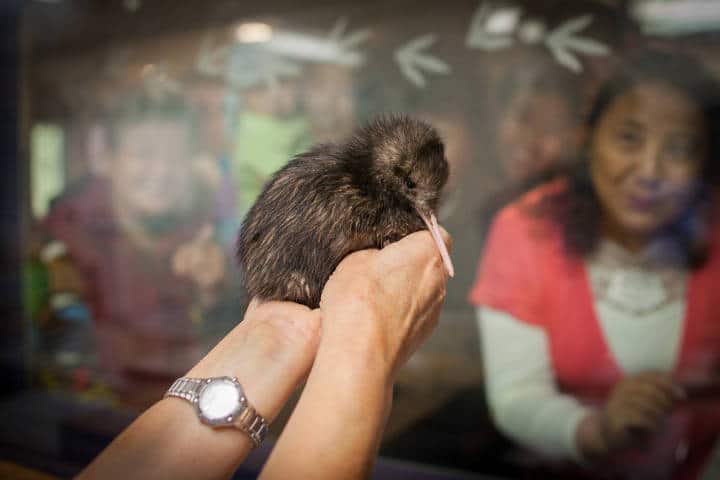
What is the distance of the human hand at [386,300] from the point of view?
2.75ft

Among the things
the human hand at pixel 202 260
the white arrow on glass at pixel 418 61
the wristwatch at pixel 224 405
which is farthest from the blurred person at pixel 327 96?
the wristwatch at pixel 224 405

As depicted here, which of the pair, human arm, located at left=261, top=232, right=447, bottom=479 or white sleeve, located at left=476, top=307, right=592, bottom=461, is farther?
white sleeve, located at left=476, top=307, right=592, bottom=461

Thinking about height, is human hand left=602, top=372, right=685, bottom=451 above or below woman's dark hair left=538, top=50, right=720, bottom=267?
below

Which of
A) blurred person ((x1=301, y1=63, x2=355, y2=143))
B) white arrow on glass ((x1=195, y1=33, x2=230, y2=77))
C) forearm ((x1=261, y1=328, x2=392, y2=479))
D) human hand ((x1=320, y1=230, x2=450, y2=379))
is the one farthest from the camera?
white arrow on glass ((x1=195, y1=33, x2=230, y2=77))

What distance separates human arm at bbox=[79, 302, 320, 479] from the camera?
77cm

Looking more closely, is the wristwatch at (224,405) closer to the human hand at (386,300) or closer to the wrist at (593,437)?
the human hand at (386,300)

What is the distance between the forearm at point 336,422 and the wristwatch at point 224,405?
5 centimetres

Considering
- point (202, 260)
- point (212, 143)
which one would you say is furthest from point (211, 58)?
point (202, 260)

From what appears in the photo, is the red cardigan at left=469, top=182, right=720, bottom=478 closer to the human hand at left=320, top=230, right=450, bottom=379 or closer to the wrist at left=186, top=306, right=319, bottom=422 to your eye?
the human hand at left=320, top=230, right=450, bottom=379

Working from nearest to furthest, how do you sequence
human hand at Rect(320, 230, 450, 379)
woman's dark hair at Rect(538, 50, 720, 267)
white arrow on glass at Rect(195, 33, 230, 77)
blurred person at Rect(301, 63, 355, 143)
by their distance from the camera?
human hand at Rect(320, 230, 450, 379) < woman's dark hair at Rect(538, 50, 720, 267) < blurred person at Rect(301, 63, 355, 143) < white arrow on glass at Rect(195, 33, 230, 77)

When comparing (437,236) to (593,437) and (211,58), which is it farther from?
(211,58)

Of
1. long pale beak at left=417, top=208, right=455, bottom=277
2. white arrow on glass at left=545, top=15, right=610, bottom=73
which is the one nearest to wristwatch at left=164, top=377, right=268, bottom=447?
long pale beak at left=417, top=208, right=455, bottom=277

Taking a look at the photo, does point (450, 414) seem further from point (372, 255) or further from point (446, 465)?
point (372, 255)

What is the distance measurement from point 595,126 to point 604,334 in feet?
2.35
